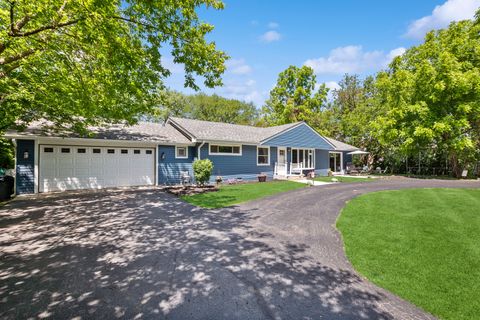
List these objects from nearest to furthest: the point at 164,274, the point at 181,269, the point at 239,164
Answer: the point at 164,274 < the point at 181,269 < the point at 239,164

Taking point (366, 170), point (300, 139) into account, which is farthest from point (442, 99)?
point (300, 139)

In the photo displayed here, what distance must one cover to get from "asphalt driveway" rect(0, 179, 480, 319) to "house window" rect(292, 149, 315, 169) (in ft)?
46.3

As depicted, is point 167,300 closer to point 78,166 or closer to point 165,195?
point 165,195

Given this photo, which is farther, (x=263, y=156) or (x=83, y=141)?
(x=263, y=156)

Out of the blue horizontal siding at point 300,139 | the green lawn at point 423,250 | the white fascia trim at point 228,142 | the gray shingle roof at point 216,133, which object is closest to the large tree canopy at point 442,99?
the blue horizontal siding at point 300,139

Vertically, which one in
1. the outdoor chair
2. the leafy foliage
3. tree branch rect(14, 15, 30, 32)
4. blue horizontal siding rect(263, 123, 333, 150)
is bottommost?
the outdoor chair

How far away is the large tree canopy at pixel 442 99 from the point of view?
61.3ft

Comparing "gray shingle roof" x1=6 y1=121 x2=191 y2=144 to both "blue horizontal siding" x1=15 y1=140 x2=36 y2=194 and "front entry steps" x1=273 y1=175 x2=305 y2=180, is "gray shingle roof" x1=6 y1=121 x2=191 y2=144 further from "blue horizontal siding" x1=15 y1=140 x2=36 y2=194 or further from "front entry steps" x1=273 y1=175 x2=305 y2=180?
"front entry steps" x1=273 y1=175 x2=305 y2=180

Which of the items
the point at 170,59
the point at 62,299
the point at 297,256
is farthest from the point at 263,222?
the point at 170,59

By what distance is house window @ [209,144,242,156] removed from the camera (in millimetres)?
16642

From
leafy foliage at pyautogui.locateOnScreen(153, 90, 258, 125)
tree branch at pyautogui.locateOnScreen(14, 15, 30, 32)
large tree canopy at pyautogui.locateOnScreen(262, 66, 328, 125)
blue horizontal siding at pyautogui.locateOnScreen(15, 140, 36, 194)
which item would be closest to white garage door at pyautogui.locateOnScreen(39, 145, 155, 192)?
blue horizontal siding at pyautogui.locateOnScreen(15, 140, 36, 194)

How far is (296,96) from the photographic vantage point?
1542 inches

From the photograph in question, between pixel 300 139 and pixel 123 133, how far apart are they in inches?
586

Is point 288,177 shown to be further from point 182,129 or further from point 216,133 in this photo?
point 182,129
